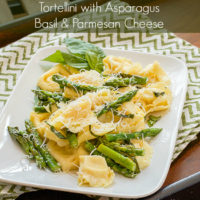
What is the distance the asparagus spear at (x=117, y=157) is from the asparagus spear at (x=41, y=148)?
1.03ft

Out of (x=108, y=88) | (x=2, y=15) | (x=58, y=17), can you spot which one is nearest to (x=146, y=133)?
(x=108, y=88)

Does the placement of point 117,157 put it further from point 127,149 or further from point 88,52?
point 88,52

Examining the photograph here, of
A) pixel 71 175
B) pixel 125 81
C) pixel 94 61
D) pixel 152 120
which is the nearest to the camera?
pixel 71 175

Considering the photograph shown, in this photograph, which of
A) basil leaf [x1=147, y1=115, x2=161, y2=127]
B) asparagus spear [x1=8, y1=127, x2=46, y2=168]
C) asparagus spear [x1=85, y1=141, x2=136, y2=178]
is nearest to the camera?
asparagus spear [x1=85, y1=141, x2=136, y2=178]

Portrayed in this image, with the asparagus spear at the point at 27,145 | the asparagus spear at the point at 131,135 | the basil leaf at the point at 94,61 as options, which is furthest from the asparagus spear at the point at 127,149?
the basil leaf at the point at 94,61

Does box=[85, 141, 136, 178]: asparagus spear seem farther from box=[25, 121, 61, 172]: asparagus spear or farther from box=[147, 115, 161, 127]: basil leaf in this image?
box=[147, 115, 161, 127]: basil leaf

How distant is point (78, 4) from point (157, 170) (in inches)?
103

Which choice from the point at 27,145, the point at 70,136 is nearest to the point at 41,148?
the point at 27,145

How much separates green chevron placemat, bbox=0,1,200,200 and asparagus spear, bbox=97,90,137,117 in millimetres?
479

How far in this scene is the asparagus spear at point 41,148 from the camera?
234cm

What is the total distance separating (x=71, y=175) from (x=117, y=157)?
32 cm

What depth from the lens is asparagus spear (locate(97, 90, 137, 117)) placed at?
8.33ft

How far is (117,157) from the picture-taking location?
7.63 ft

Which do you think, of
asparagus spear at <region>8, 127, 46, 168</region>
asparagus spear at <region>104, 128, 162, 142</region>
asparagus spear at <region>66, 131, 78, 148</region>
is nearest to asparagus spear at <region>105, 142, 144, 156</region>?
asparagus spear at <region>104, 128, 162, 142</region>
